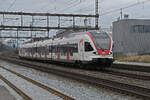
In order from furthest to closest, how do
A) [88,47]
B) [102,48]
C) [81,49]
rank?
[81,49] → [88,47] → [102,48]

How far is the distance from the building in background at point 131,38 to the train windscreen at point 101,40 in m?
19.7

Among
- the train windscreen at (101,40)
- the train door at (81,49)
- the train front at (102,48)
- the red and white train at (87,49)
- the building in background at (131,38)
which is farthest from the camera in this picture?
the building in background at (131,38)

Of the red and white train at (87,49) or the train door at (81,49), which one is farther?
the train door at (81,49)

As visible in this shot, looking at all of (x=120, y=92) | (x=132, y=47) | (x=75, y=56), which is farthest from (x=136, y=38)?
(x=120, y=92)

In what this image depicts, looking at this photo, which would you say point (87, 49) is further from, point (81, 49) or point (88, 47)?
point (81, 49)

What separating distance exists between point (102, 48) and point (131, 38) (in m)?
22.2

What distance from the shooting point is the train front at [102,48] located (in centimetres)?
1840

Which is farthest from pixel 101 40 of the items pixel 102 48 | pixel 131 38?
pixel 131 38

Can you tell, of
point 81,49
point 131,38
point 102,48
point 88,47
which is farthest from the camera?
point 131,38

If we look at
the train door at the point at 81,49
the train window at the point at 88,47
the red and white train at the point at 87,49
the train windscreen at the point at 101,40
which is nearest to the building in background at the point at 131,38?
the red and white train at the point at 87,49

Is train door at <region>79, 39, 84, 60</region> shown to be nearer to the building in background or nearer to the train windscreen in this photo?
the train windscreen

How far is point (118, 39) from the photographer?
40750 mm

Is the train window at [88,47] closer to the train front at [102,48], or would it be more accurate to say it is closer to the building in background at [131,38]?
the train front at [102,48]

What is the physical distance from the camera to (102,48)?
61.2 ft
